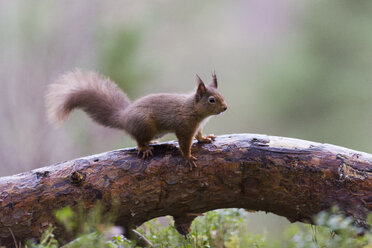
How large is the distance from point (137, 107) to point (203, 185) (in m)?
0.67

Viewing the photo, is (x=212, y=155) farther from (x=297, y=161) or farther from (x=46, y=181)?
(x=46, y=181)

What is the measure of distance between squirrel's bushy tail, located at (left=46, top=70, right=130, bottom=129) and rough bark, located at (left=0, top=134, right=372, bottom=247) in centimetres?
44

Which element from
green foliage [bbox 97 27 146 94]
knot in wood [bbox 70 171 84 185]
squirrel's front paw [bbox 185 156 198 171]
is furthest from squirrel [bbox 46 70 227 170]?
green foliage [bbox 97 27 146 94]

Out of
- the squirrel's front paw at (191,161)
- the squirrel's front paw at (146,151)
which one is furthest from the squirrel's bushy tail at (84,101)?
the squirrel's front paw at (191,161)

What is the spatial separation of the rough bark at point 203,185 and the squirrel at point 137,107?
26 centimetres

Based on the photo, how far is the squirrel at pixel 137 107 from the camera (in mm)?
2615

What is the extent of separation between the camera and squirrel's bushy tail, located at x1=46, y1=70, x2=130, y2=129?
2738 millimetres

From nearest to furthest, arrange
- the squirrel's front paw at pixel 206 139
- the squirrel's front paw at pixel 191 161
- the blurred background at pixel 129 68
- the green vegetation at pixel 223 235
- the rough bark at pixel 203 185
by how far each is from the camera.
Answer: the green vegetation at pixel 223 235
the rough bark at pixel 203 185
the squirrel's front paw at pixel 191 161
the squirrel's front paw at pixel 206 139
the blurred background at pixel 129 68

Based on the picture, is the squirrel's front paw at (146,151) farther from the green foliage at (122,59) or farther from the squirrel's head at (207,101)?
the green foliage at (122,59)

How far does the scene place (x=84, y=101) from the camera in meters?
2.75

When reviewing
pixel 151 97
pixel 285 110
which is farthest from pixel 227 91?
pixel 151 97

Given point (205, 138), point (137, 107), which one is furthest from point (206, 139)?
point (137, 107)

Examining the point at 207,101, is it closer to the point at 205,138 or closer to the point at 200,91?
the point at 200,91

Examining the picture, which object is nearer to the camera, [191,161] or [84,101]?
[191,161]
